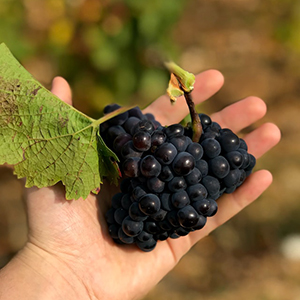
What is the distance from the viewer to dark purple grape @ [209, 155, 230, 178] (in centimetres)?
100

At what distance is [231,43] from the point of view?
8.93 feet

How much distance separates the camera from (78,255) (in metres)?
1.13

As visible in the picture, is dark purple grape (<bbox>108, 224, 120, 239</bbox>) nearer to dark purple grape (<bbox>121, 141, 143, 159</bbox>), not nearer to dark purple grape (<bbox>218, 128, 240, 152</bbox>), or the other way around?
dark purple grape (<bbox>121, 141, 143, 159</bbox>)

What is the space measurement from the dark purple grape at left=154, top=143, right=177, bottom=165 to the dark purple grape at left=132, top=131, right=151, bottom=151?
0.13 ft

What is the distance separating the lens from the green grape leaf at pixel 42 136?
1049 millimetres

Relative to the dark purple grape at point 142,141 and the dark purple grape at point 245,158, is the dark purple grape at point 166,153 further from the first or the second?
the dark purple grape at point 245,158

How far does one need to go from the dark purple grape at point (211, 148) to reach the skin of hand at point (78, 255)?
38 centimetres

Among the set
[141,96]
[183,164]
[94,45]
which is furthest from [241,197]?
[94,45]

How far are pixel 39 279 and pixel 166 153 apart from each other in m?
0.55

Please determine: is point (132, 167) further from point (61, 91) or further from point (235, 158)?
point (61, 91)

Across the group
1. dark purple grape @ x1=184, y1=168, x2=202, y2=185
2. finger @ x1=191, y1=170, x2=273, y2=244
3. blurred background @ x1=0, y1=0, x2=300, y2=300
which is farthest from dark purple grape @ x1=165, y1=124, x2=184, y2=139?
blurred background @ x1=0, y1=0, x2=300, y2=300

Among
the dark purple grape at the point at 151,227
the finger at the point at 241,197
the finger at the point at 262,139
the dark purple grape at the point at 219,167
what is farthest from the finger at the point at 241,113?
the dark purple grape at the point at 151,227

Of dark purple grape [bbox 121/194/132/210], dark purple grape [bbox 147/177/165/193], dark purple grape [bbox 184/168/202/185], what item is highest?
dark purple grape [bbox 147/177/165/193]

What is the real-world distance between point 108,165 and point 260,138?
0.68 metres
